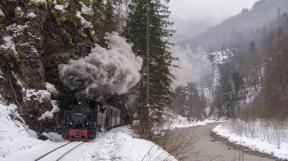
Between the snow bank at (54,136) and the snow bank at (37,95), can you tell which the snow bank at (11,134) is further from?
the snow bank at (54,136)

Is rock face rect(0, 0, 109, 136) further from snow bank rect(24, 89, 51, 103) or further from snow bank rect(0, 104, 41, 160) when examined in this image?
snow bank rect(0, 104, 41, 160)

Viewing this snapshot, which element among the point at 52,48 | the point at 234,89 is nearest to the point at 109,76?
the point at 52,48

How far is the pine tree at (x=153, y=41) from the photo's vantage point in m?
37.6

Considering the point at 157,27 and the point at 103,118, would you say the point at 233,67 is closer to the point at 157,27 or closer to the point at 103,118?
the point at 157,27

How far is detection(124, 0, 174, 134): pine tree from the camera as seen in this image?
37.6 meters

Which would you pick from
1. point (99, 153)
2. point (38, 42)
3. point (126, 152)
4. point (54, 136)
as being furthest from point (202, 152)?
point (126, 152)

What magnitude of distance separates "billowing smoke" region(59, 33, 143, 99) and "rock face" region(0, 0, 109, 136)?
141 cm

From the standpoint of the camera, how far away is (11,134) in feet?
55.0

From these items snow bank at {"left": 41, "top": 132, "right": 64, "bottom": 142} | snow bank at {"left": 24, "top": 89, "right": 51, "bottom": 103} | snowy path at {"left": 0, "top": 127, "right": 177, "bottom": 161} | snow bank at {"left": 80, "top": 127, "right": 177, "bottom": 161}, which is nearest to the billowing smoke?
snow bank at {"left": 24, "top": 89, "right": 51, "bottom": 103}

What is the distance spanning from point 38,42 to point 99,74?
4393mm

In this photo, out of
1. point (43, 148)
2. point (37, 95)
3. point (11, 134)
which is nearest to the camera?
point (11, 134)

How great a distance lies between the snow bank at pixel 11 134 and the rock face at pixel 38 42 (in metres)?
1.49

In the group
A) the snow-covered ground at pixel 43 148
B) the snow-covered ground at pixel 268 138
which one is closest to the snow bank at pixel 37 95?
the snow-covered ground at pixel 43 148

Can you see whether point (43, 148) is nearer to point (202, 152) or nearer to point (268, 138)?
point (202, 152)
